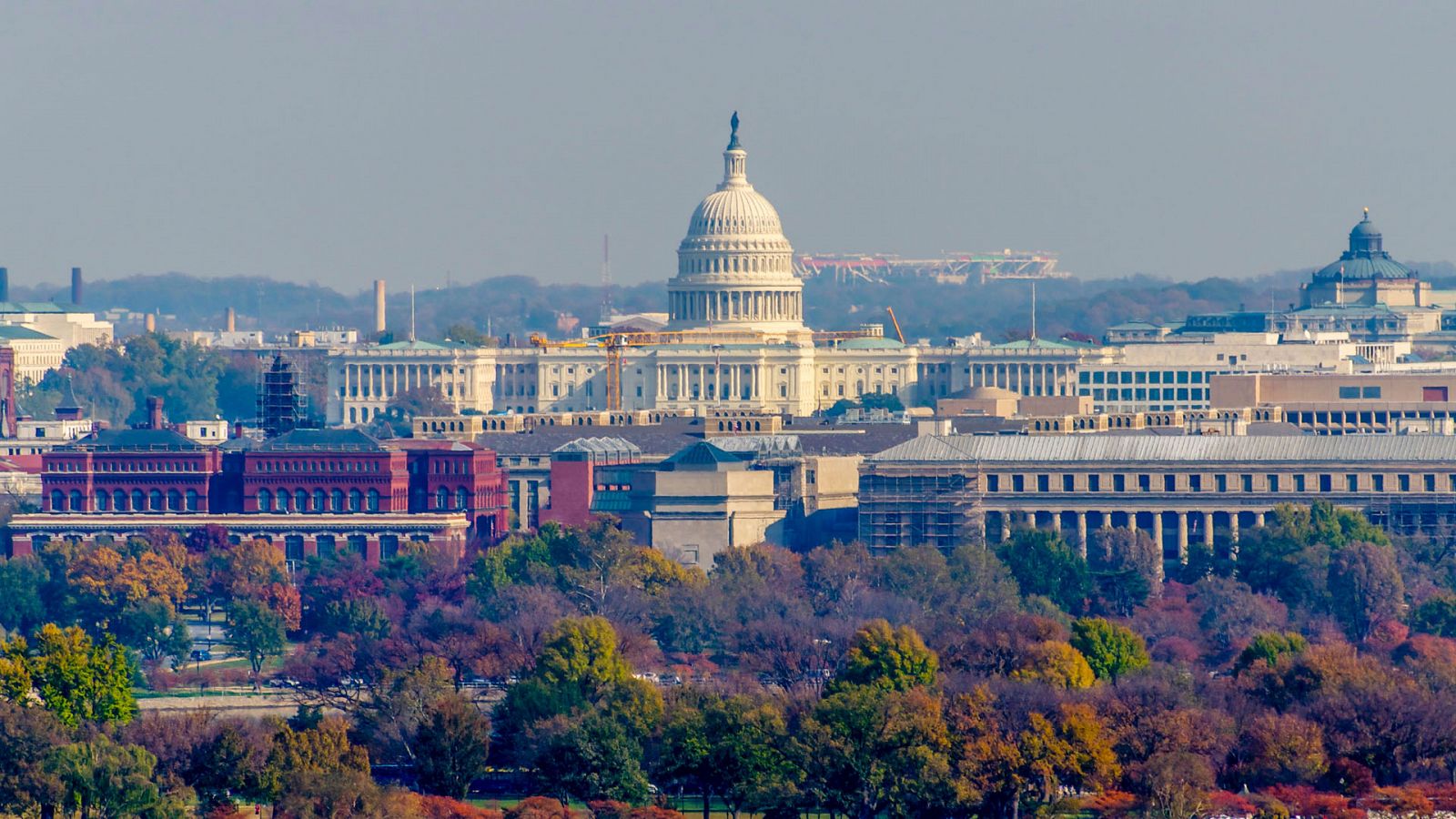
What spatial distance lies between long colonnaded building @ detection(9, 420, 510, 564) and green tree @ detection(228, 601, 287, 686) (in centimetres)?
2969

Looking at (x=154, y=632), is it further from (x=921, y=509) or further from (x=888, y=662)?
(x=921, y=509)

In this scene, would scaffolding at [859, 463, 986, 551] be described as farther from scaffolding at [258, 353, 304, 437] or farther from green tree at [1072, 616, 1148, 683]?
green tree at [1072, 616, 1148, 683]

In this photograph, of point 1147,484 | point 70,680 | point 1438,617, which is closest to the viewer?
point 70,680

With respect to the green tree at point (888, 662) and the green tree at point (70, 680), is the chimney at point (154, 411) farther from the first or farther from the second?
the green tree at point (888, 662)

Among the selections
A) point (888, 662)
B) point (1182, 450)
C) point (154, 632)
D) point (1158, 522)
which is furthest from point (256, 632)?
point (1182, 450)

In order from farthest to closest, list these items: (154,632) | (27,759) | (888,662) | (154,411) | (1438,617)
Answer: (154,411) → (154,632) → (1438,617) → (888,662) → (27,759)

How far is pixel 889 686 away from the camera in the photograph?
356 ft

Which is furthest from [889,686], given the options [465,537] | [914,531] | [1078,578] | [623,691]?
[465,537]

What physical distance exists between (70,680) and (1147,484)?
56.2 metres

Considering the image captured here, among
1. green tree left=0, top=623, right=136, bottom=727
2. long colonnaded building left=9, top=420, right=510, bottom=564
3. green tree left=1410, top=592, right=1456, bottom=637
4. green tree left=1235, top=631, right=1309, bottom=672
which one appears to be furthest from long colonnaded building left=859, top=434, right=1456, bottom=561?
green tree left=0, top=623, right=136, bottom=727

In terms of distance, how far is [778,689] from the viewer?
380 ft

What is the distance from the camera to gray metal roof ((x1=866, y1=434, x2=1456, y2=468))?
159500mm

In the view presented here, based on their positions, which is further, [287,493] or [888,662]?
[287,493]

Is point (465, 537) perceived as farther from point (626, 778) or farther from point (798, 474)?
point (626, 778)
